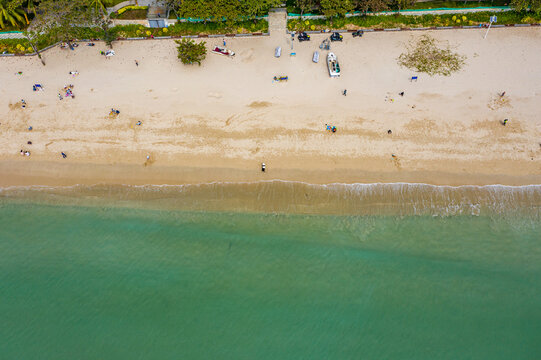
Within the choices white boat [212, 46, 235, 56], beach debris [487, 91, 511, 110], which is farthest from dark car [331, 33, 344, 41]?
beach debris [487, 91, 511, 110]

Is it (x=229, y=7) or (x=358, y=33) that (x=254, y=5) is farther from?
(x=358, y=33)

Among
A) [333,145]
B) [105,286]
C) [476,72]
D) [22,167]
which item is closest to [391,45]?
[476,72]

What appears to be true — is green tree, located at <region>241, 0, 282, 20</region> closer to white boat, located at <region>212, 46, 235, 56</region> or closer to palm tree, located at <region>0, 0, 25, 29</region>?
white boat, located at <region>212, 46, 235, 56</region>

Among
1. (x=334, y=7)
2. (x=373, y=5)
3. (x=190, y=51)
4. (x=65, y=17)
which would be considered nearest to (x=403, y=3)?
(x=373, y=5)

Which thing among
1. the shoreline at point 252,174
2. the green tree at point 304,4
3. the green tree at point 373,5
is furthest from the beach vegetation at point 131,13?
the green tree at point 373,5

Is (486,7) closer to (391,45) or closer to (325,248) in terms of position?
(391,45)
